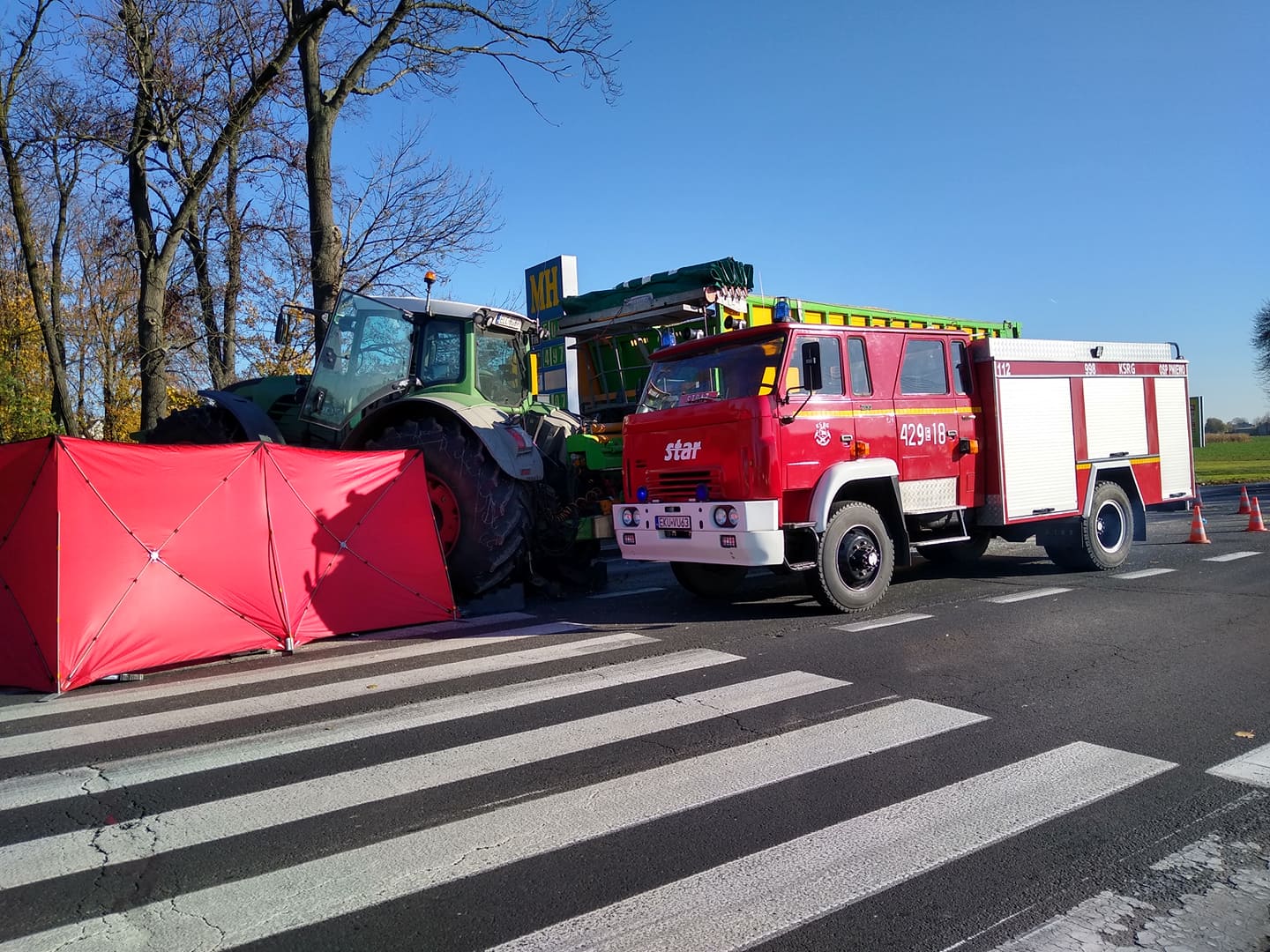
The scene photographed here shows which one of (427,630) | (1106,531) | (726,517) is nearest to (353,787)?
(427,630)

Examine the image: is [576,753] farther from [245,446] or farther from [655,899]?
[245,446]

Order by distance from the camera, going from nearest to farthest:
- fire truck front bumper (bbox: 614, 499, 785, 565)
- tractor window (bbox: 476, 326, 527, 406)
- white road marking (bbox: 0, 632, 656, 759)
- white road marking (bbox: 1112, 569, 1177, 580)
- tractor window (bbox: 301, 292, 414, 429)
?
white road marking (bbox: 0, 632, 656, 759) → fire truck front bumper (bbox: 614, 499, 785, 565) → tractor window (bbox: 301, 292, 414, 429) → tractor window (bbox: 476, 326, 527, 406) → white road marking (bbox: 1112, 569, 1177, 580)

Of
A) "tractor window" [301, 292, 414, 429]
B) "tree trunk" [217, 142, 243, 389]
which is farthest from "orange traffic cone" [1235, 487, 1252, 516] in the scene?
"tree trunk" [217, 142, 243, 389]

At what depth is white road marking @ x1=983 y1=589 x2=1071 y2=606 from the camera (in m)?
8.64

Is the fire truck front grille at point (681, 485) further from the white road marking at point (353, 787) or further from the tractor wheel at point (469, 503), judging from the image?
the white road marking at point (353, 787)

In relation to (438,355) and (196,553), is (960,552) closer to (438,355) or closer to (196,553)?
(438,355)

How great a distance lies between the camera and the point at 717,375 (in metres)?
8.27

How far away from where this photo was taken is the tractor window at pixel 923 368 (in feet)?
29.1

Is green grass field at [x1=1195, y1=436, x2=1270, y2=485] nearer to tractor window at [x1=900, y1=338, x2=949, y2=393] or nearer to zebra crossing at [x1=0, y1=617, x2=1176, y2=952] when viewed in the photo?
tractor window at [x1=900, y1=338, x2=949, y2=393]

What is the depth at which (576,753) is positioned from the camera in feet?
14.7

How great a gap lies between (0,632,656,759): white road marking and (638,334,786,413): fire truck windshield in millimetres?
2447

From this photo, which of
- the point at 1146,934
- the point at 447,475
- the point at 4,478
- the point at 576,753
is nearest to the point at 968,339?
the point at 447,475

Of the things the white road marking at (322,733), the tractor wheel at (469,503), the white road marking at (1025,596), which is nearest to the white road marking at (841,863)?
the white road marking at (322,733)

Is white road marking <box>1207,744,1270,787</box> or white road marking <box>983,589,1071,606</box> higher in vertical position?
white road marking <box>983,589,1071,606</box>
